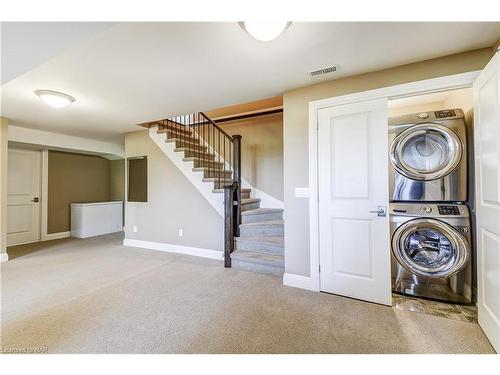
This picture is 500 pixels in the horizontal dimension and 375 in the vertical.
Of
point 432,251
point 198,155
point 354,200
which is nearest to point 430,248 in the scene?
point 432,251

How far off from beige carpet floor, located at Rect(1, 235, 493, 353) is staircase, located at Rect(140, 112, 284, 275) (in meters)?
0.24

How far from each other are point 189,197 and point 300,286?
2.40 meters

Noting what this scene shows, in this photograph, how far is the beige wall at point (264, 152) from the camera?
169 inches

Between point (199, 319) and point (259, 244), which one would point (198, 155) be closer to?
point (259, 244)

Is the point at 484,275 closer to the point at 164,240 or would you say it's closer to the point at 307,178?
the point at 307,178

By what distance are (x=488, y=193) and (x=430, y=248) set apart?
935mm

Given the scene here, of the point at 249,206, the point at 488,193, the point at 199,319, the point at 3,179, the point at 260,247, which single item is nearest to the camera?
the point at 488,193

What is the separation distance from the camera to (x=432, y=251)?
7.52ft

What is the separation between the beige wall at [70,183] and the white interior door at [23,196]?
0.24m

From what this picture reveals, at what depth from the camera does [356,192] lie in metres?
2.28

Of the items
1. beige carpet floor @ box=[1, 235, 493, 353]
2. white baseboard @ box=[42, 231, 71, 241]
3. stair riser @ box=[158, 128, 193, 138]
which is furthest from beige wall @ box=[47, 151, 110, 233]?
stair riser @ box=[158, 128, 193, 138]

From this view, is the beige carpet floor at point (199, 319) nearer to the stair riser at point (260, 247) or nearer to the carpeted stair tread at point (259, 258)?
the carpeted stair tread at point (259, 258)

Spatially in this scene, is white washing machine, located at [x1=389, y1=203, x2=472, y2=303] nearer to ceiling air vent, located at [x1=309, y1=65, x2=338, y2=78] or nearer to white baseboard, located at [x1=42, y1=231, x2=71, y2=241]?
ceiling air vent, located at [x1=309, y1=65, x2=338, y2=78]

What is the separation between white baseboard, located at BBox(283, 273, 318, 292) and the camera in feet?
8.16
